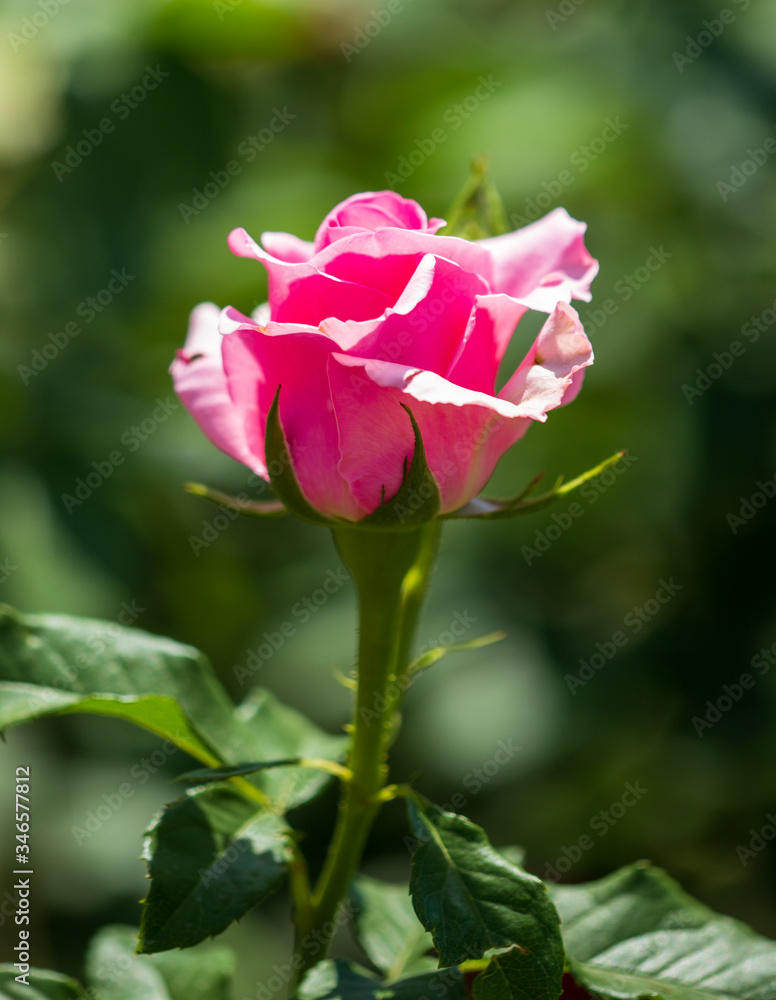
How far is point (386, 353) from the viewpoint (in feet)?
1.74

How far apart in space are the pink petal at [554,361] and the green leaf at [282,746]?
0.37 m

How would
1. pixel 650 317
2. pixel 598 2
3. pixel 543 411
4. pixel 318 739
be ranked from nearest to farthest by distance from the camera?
pixel 543 411 → pixel 318 739 → pixel 650 317 → pixel 598 2

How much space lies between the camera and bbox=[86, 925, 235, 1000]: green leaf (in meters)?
0.82

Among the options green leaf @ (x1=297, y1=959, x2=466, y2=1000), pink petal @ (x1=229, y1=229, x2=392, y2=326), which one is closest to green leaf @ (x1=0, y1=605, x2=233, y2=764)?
green leaf @ (x1=297, y1=959, x2=466, y2=1000)

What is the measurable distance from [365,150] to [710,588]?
3.91 ft

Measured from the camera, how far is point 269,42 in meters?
2.00

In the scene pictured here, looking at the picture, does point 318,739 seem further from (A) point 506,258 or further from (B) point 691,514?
(B) point 691,514

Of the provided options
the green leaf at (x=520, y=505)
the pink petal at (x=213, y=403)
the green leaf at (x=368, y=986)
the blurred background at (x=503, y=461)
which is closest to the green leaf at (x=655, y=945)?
the green leaf at (x=368, y=986)

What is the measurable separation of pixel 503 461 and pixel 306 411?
135cm

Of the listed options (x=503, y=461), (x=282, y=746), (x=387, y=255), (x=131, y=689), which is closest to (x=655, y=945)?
(x=282, y=746)

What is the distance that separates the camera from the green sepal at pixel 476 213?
69cm

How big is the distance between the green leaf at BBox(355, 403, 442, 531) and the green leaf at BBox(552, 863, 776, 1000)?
0.35 m

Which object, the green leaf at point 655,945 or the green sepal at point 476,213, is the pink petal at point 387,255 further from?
the green leaf at point 655,945

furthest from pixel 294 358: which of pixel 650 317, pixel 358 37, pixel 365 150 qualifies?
pixel 358 37
